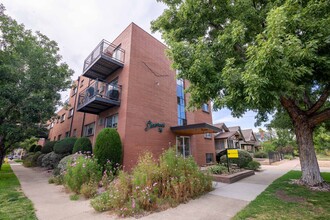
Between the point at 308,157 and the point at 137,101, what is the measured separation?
980 centimetres

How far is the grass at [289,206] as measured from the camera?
424 cm

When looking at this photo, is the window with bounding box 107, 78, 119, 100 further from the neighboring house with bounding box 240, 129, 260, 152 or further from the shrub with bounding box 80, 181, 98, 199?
the neighboring house with bounding box 240, 129, 260, 152

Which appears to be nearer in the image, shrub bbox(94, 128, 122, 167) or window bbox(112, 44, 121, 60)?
shrub bbox(94, 128, 122, 167)

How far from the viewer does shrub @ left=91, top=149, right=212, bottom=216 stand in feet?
16.0

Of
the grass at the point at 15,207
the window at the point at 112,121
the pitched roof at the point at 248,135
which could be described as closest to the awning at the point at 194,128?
the window at the point at 112,121

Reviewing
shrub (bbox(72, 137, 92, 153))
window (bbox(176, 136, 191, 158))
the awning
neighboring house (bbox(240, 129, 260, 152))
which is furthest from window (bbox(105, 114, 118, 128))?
neighboring house (bbox(240, 129, 260, 152))

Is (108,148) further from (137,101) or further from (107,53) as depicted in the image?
(107,53)

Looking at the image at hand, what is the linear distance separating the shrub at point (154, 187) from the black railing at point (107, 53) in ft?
30.6

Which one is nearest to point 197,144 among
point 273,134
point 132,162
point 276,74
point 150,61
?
point 132,162

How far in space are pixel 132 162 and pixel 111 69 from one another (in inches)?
295

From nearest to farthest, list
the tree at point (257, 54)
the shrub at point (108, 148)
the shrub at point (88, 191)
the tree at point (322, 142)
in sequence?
the tree at point (257, 54), the shrub at point (88, 191), the shrub at point (108, 148), the tree at point (322, 142)

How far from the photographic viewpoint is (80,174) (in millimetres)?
7098

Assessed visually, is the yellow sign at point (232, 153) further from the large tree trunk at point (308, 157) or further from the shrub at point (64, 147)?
the shrub at point (64, 147)

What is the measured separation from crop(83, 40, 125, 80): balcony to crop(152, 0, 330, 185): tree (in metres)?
4.52
